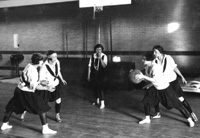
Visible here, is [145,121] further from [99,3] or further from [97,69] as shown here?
[99,3]

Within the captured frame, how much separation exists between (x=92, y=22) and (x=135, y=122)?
17.4 feet

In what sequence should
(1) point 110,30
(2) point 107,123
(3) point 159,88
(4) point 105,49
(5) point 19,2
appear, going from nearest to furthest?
(3) point 159,88 < (2) point 107,123 < (1) point 110,30 < (4) point 105,49 < (5) point 19,2

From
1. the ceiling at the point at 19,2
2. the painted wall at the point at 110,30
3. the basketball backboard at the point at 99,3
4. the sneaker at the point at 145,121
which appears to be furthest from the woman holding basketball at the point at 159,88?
the ceiling at the point at 19,2

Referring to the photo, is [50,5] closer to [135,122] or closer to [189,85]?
[189,85]

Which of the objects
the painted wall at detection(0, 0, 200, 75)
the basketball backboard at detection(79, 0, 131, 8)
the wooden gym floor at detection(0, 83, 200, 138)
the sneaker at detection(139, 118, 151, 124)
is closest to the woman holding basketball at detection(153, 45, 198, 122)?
the wooden gym floor at detection(0, 83, 200, 138)

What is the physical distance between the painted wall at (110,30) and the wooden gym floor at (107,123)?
84.2 inches

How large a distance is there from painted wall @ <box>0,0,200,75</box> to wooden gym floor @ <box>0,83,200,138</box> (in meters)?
2.14

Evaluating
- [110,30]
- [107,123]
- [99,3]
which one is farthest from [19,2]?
[107,123]

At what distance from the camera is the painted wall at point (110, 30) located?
784cm

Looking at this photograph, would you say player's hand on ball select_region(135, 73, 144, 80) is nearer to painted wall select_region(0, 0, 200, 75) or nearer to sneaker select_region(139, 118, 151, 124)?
sneaker select_region(139, 118, 151, 124)

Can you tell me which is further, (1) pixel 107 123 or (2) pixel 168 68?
(1) pixel 107 123

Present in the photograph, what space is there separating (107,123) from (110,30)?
4.79m

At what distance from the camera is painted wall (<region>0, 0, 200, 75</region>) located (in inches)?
309

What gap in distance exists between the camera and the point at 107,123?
4.69 metres
